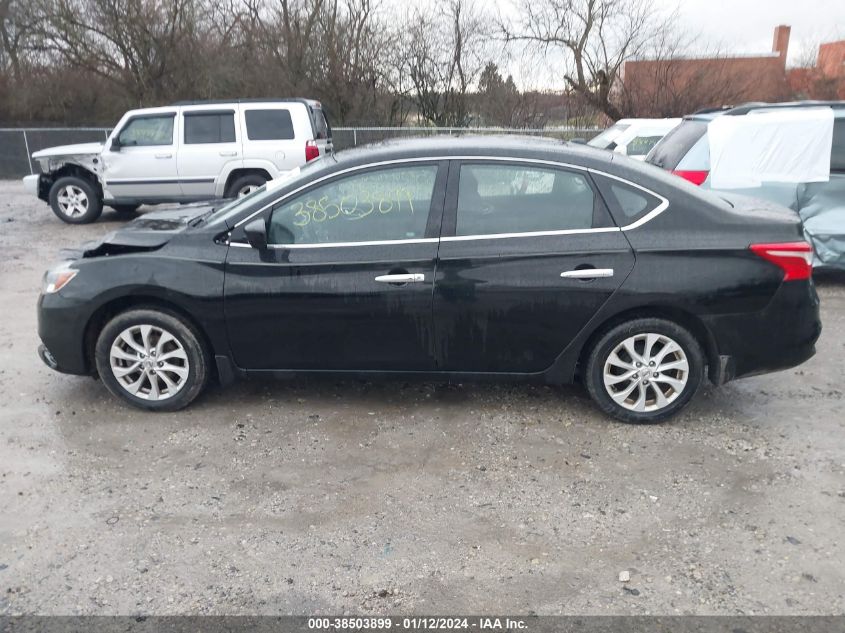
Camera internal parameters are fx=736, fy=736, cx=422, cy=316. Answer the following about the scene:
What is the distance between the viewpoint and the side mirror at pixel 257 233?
4.21 meters

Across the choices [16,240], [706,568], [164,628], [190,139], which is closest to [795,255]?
[706,568]

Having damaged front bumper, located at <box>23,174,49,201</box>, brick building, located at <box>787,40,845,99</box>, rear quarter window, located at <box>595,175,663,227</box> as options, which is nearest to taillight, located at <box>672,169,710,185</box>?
rear quarter window, located at <box>595,175,663,227</box>

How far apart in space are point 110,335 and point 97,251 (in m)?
0.54

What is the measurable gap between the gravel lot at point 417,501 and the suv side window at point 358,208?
3.72ft

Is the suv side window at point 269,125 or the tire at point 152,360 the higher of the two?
the suv side window at point 269,125

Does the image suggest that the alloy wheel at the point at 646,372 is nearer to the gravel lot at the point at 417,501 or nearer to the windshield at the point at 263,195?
the gravel lot at the point at 417,501

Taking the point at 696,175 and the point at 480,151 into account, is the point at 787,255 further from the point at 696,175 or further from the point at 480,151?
the point at 696,175

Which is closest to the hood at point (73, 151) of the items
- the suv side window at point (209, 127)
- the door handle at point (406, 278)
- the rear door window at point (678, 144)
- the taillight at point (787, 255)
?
the suv side window at point (209, 127)

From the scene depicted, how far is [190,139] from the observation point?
11609mm

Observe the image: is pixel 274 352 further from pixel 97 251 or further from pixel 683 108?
pixel 683 108

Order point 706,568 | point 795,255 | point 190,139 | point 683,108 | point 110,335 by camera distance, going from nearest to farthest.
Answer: point 706,568 < point 795,255 < point 110,335 < point 190,139 < point 683,108

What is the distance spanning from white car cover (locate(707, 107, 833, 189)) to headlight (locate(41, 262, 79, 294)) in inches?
226

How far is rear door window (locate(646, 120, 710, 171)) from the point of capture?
752 cm

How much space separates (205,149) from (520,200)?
846 cm
